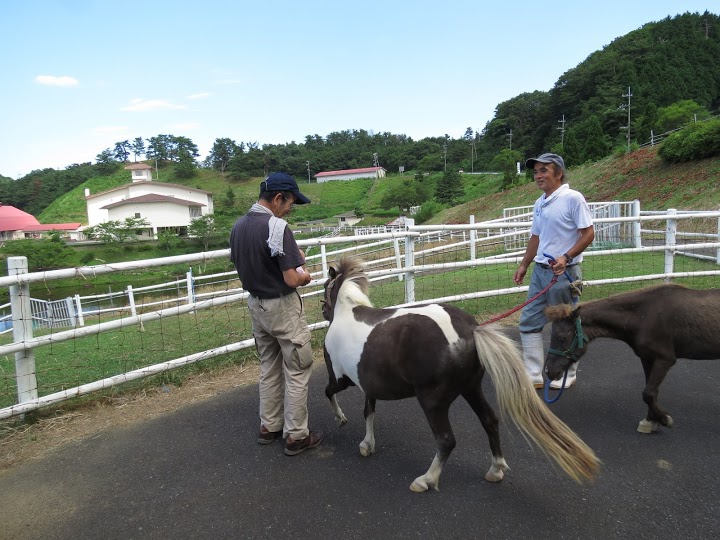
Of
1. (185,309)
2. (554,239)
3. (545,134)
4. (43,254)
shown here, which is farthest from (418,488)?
(545,134)

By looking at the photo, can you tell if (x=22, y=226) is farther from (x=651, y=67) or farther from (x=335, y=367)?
(x=651, y=67)

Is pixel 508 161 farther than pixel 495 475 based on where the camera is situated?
Yes

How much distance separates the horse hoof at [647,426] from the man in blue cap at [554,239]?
25.3 inches

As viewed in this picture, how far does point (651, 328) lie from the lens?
3275mm

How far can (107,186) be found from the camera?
97.3 m

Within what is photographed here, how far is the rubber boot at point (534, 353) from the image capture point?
391 cm

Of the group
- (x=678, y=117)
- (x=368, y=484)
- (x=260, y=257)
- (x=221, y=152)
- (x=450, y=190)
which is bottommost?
(x=368, y=484)

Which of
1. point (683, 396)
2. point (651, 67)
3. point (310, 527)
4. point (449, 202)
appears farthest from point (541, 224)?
point (651, 67)

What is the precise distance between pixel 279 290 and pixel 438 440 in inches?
54.5

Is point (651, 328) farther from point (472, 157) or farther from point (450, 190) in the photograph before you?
point (472, 157)

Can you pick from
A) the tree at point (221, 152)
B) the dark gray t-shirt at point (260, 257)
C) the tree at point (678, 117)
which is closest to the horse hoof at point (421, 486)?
the dark gray t-shirt at point (260, 257)

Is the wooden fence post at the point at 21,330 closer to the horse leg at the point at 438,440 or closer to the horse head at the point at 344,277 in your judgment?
the horse head at the point at 344,277

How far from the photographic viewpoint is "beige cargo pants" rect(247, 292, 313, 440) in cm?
309

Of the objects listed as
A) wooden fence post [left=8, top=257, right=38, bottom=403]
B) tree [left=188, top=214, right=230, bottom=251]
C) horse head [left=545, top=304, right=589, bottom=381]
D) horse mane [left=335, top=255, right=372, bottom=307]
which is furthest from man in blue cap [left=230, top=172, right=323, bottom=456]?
tree [left=188, top=214, right=230, bottom=251]
